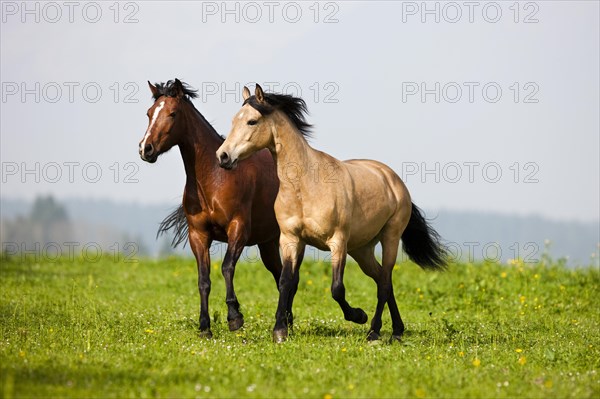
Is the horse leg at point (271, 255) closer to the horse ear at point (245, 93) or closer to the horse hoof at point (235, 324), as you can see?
the horse hoof at point (235, 324)


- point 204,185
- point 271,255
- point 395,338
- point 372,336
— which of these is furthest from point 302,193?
point 271,255

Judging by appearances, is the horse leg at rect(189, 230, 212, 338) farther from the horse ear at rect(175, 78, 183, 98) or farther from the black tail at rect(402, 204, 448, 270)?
the black tail at rect(402, 204, 448, 270)

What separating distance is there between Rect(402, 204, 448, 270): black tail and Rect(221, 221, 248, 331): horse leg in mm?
2531

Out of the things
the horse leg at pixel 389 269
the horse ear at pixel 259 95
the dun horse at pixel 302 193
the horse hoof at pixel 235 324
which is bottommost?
the horse hoof at pixel 235 324

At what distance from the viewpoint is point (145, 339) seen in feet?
32.0

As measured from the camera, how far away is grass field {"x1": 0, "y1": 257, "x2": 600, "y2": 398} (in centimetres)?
717

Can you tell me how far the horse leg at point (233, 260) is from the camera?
10.8 meters

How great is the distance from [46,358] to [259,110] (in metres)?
3.65

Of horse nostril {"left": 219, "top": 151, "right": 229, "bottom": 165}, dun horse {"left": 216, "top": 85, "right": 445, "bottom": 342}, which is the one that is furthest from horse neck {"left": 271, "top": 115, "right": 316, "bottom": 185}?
horse nostril {"left": 219, "top": 151, "right": 229, "bottom": 165}

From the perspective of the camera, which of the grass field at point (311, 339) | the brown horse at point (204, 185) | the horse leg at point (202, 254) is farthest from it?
the horse leg at point (202, 254)

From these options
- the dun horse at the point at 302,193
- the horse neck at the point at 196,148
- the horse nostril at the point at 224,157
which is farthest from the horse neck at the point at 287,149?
the horse neck at the point at 196,148

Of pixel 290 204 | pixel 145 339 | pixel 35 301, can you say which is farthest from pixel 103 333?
pixel 35 301

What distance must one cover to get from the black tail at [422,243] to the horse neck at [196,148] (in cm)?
295

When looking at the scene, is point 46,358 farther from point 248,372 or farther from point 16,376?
point 248,372
